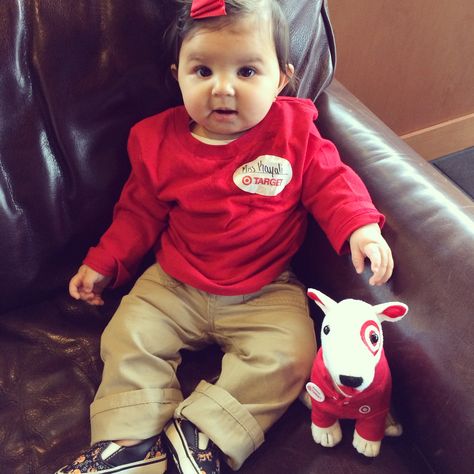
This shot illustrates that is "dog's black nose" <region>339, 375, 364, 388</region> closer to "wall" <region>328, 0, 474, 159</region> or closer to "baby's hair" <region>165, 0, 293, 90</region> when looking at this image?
"baby's hair" <region>165, 0, 293, 90</region>

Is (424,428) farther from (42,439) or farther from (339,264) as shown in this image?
(42,439)

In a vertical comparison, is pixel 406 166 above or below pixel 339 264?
above

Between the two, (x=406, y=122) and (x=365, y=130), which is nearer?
(x=365, y=130)

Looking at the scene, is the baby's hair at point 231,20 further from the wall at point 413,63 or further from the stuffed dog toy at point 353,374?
the wall at point 413,63

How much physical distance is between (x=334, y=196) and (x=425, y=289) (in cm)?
22

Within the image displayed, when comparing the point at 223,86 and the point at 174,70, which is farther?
the point at 174,70

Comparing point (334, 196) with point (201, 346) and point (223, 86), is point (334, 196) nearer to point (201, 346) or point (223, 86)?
point (223, 86)

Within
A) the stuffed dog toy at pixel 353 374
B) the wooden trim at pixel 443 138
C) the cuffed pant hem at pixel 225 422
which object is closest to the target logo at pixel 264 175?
the stuffed dog toy at pixel 353 374

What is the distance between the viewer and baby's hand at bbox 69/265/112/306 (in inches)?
39.2

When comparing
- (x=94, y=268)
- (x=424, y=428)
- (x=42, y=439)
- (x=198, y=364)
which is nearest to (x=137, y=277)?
(x=94, y=268)

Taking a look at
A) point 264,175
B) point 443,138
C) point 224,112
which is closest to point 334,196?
point 264,175

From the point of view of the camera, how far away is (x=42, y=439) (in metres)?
0.87

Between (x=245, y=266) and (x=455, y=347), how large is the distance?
1.25 ft

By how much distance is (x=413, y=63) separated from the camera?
1.70 m
